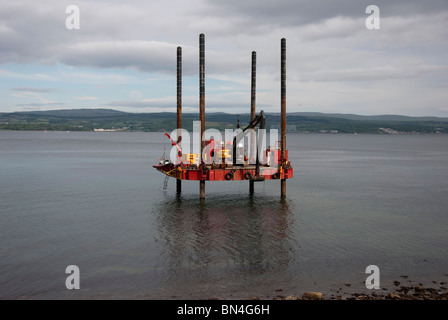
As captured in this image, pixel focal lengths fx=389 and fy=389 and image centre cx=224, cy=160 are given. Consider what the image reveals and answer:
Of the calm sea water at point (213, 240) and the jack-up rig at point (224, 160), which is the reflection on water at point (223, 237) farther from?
the jack-up rig at point (224, 160)

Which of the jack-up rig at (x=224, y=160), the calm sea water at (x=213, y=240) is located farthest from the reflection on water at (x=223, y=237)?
the jack-up rig at (x=224, y=160)

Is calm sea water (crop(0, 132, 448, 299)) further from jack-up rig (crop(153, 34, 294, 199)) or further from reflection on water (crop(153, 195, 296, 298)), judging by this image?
jack-up rig (crop(153, 34, 294, 199))

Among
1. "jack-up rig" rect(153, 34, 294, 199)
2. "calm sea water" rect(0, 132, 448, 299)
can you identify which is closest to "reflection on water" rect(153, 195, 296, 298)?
"calm sea water" rect(0, 132, 448, 299)

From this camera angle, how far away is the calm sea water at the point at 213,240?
60.5 feet

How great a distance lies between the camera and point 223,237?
2611 cm

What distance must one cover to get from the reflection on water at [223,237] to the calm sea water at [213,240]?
77 millimetres

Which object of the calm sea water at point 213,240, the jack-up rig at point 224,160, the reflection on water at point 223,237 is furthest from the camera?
the jack-up rig at point 224,160

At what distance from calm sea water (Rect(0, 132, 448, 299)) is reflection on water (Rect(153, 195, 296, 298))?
0.25 ft

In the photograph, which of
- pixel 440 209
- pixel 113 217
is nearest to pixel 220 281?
pixel 113 217

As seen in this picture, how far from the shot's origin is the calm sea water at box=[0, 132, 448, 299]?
1845 cm

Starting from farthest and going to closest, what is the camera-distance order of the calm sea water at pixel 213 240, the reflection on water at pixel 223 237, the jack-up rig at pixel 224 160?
the jack-up rig at pixel 224 160
the reflection on water at pixel 223 237
the calm sea water at pixel 213 240

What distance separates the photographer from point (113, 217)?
3145 cm

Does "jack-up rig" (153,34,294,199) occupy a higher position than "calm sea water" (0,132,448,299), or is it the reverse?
"jack-up rig" (153,34,294,199)
